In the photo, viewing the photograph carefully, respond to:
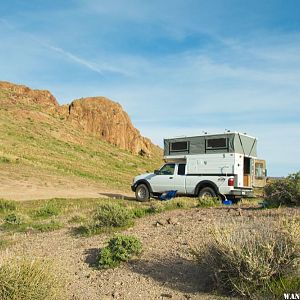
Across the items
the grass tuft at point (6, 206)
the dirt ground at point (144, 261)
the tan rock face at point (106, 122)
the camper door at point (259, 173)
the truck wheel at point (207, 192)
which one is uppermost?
the tan rock face at point (106, 122)

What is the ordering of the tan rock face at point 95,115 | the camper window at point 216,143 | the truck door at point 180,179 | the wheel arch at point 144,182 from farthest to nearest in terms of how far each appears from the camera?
the tan rock face at point 95,115 → the wheel arch at point 144,182 → the truck door at point 180,179 → the camper window at point 216,143

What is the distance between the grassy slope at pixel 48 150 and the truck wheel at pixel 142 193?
32.3 ft

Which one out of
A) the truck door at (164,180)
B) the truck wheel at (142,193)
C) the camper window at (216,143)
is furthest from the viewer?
the truck wheel at (142,193)

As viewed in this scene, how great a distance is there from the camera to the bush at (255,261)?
5012 mm

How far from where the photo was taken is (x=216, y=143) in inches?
666

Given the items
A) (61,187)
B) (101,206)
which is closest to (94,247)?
(101,206)

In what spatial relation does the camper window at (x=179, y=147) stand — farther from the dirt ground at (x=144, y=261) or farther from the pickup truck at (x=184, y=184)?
the dirt ground at (x=144, y=261)

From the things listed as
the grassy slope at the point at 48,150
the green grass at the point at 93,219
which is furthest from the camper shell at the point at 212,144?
the grassy slope at the point at 48,150

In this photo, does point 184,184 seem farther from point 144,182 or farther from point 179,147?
point 144,182

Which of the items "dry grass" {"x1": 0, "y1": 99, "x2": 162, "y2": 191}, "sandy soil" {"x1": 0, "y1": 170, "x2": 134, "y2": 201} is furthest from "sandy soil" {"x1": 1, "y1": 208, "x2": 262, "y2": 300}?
"dry grass" {"x1": 0, "y1": 99, "x2": 162, "y2": 191}

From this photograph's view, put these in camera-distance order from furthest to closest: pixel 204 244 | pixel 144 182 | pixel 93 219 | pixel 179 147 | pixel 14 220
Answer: pixel 144 182, pixel 179 147, pixel 14 220, pixel 93 219, pixel 204 244

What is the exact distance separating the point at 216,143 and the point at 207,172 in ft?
4.13

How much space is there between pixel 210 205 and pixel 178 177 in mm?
5314

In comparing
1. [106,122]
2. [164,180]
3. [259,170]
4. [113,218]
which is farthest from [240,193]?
[106,122]
